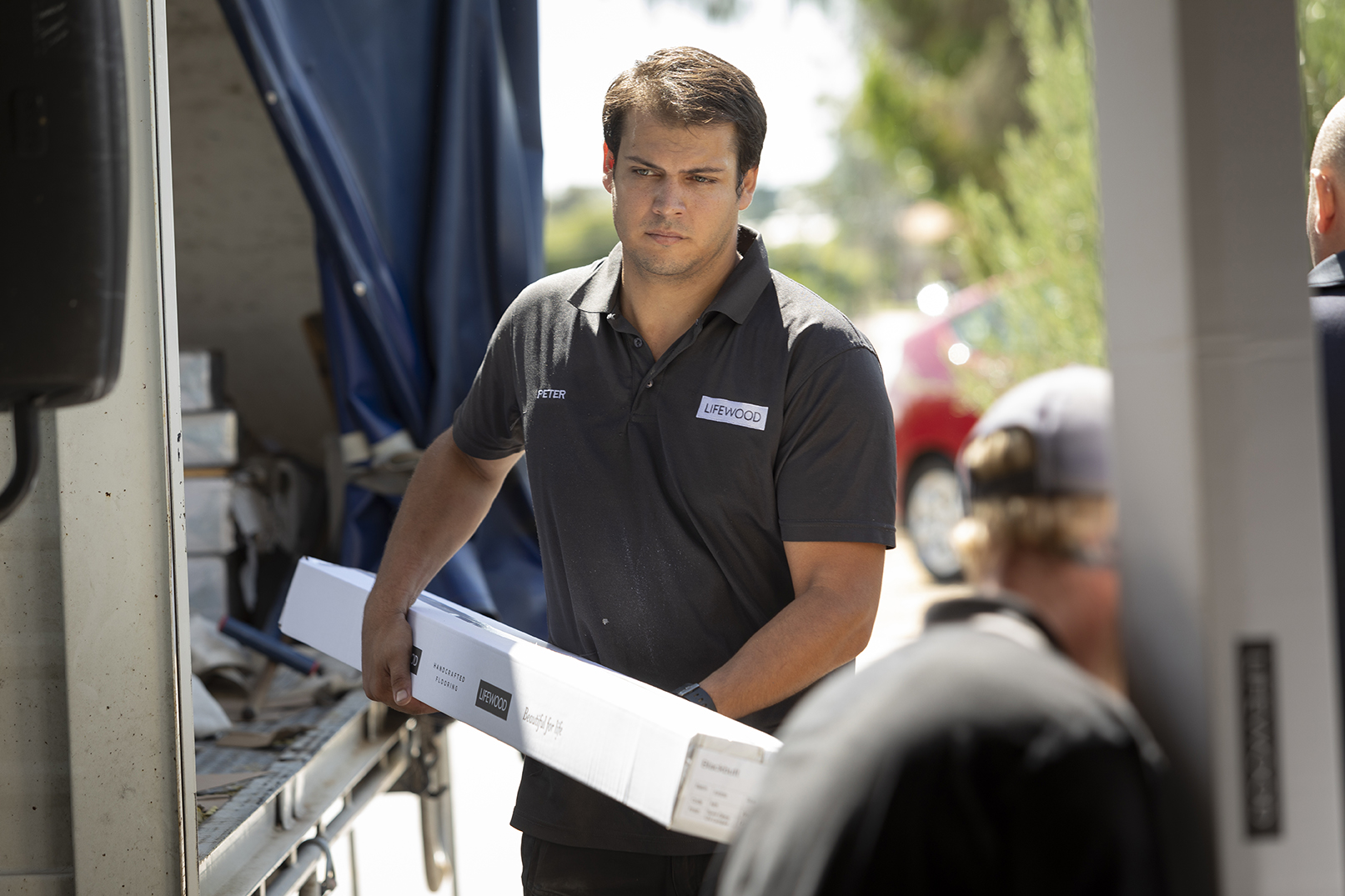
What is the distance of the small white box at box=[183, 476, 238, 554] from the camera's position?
3.62 metres

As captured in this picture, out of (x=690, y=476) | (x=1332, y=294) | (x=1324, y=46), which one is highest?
(x=1324, y=46)

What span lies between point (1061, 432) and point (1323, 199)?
3.98 feet

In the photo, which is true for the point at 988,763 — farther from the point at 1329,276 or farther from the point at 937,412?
the point at 937,412

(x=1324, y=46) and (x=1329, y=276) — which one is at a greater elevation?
(x=1324, y=46)

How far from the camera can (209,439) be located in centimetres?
366

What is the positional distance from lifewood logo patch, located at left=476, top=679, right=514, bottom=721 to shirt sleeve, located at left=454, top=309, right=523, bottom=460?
618 mm

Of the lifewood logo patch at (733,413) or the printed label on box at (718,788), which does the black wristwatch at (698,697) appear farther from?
the lifewood logo patch at (733,413)

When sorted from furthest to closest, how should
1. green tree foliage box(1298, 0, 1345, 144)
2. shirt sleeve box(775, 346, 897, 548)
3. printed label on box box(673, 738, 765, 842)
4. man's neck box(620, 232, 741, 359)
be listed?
green tree foliage box(1298, 0, 1345, 144) < man's neck box(620, 232, 741, 359) < shirt sleeve box(775, 346, 897, 548) < printed label on box box(673, 738, 765, 842)

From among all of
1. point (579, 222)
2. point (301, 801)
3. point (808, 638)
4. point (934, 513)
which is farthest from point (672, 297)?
point (579, 222)

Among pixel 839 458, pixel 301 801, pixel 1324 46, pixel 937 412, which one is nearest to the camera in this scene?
pixel 839 458

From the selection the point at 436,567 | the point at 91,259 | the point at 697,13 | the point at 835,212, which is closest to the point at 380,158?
the point at 436,567

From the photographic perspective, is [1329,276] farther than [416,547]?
No

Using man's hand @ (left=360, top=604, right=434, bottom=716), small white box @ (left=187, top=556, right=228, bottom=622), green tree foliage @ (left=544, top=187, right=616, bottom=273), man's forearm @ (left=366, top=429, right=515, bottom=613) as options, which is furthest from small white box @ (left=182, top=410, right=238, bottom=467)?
green tree foliage @ (left=544, top=187, right=616, bottom=273)

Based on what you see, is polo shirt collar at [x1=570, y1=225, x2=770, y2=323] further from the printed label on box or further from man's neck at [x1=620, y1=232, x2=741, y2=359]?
the printed label on box
